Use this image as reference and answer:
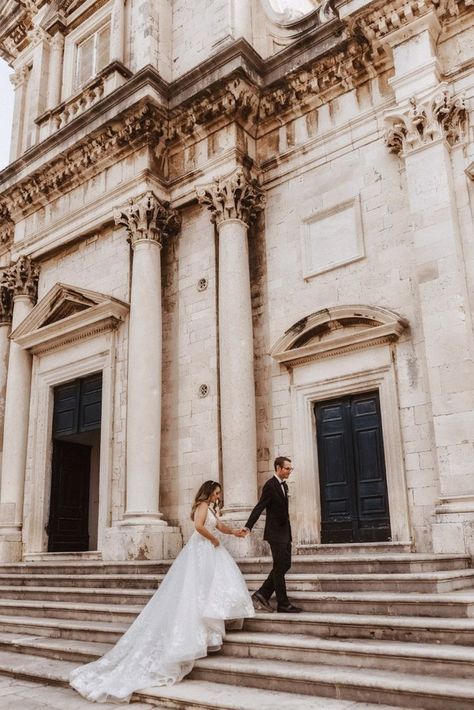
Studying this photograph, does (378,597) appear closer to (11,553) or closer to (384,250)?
(384,250)

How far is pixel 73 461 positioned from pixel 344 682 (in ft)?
35.3

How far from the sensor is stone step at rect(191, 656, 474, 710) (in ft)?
14.8

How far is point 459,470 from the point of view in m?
8.47

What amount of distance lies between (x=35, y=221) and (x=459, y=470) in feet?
37.7

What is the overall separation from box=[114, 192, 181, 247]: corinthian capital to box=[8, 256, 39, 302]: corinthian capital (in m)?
3.34

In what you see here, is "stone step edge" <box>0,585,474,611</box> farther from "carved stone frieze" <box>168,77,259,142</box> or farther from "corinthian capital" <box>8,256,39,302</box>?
"carved stone frieze" <box>168,77,259,142</box>

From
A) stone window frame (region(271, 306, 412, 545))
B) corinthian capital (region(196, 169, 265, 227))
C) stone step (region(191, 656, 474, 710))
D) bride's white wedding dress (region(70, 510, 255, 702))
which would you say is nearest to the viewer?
stone step (region(191, 656, 474, 710))

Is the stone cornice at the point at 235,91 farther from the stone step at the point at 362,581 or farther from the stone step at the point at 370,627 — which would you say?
the stone step at the point at 370,627

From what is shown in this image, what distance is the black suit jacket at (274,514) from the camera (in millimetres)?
6941

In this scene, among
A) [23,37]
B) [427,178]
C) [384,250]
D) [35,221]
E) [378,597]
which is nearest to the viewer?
[378,597]

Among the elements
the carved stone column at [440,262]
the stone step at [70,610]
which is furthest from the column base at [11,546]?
the carved stone column at [440,262]

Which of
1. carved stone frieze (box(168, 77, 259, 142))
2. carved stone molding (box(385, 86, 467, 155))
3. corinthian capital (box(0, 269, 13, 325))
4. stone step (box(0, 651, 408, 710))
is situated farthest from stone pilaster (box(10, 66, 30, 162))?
stone step (box(0, 651, 408, 710))

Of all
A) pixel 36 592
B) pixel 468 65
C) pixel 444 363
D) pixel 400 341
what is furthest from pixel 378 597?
pixel 468 65

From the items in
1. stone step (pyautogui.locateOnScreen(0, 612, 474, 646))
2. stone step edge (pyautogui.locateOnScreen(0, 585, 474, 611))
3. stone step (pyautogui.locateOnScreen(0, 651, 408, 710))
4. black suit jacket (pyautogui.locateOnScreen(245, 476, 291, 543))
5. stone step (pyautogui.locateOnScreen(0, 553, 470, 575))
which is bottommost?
stone step (pyautogui.locateOnScreen(0, 651, 408, 710))
